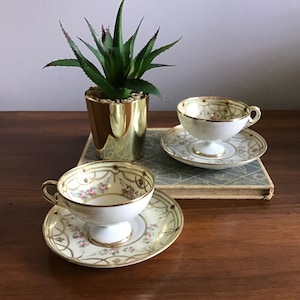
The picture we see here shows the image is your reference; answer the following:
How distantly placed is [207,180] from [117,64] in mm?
230

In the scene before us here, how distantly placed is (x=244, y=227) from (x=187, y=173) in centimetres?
15

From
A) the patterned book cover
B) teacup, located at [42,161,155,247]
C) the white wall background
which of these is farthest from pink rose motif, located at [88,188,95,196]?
the white wall background

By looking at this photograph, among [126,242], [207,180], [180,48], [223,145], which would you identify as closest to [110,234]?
[126,242]

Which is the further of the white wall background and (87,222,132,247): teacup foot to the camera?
the white wall background

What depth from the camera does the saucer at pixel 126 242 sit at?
559mm

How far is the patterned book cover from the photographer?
71cm

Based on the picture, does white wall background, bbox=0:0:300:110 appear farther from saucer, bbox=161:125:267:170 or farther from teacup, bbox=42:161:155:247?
teacup, bbox=42:161:155:247

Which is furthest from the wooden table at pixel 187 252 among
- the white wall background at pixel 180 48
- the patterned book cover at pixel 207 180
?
the white wall background at pixel 180 48

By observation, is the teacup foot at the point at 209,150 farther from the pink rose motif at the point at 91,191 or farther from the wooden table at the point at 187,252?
the pink rose motif at the point at 91,191

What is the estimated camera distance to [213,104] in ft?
2.84

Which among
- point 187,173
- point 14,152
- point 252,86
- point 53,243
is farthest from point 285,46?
point 53,243

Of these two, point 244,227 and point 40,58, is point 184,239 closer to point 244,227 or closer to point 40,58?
point 244,227

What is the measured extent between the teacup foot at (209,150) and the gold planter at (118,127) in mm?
96

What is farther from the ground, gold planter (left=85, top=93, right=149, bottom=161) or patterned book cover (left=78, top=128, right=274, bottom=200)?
gold planter (left=85, top=93, right=149, bottom=161)
